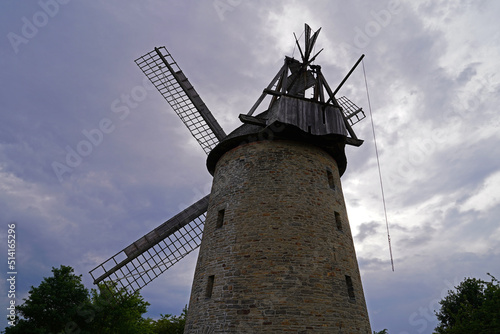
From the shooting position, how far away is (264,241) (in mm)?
8828

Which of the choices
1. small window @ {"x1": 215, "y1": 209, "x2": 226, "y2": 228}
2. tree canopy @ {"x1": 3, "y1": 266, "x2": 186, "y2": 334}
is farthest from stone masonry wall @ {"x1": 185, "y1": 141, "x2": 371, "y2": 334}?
tree canopy @ {"x1": 3, "y1": 266, "x2": 186, "y2": 334}

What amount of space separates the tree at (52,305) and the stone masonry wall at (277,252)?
10.7 meters

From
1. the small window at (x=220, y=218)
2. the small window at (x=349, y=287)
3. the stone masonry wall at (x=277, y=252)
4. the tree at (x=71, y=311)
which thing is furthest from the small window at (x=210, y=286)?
the tree at (x=71, y=311)

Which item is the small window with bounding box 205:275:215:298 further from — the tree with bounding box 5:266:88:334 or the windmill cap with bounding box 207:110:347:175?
the tree with bounding box 5:266:88:334

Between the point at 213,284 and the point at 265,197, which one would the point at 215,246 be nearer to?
the point at 213,284

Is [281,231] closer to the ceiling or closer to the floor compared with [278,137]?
closer to the floor

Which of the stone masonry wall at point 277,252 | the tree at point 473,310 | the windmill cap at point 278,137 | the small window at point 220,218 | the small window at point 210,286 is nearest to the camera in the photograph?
the stone masonry wall at point 277,252

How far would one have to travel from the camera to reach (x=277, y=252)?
8.64m

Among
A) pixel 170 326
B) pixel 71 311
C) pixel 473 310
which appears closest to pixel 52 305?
pixel 71 311

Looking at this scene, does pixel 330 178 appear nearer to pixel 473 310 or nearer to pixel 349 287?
pixel 349 287

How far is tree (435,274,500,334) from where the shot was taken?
45.4 ft

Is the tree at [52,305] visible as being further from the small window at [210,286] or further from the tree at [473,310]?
the tree at [473,310]

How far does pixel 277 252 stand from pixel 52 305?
561 inches

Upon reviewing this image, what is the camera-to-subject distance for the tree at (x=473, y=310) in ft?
45.4
